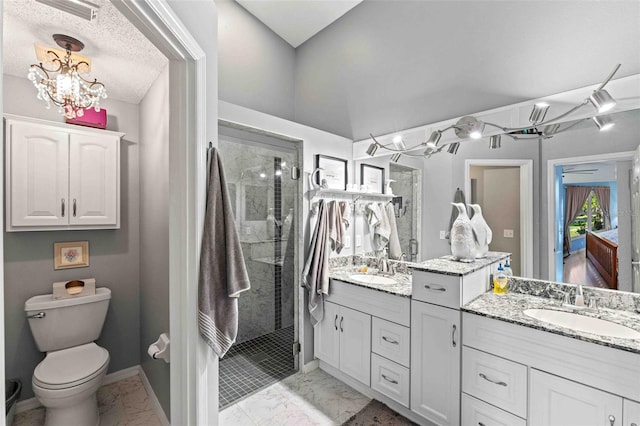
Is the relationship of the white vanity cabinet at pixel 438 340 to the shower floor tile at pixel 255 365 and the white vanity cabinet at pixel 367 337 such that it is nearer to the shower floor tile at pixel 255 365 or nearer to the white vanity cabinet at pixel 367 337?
the white vanity cabinet at pixel 367 337

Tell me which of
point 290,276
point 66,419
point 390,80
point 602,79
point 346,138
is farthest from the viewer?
point 346,138

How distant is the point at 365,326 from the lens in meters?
2.28

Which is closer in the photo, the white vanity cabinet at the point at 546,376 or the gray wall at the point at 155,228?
the white vanity cabinet at the point at 546,376

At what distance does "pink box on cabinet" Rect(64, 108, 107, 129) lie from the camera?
2.34 meters

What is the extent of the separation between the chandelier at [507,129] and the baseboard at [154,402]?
2.52m

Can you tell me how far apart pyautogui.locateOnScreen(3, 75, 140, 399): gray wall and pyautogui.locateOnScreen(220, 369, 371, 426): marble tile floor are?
1233 millimetres

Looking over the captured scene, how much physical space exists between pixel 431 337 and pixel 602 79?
5.74 feet

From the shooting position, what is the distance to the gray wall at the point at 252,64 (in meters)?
2.52

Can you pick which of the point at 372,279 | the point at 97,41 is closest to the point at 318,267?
the point at 372,279

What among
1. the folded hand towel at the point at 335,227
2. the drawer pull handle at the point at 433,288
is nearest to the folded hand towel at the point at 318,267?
the folded hand towel at the point at 335,227

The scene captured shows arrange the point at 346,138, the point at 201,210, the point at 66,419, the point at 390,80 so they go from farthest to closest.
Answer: the point at 346,138
the point at 390,80
the point at 66,419
the point at 201,210

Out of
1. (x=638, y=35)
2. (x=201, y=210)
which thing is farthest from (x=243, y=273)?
(x=638, y=35)

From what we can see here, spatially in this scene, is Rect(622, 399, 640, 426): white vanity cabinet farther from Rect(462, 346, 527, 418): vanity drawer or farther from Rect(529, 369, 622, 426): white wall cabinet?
Rect(462, 346, 527, 418): vanity drawer

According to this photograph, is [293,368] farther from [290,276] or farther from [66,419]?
[66,419]
